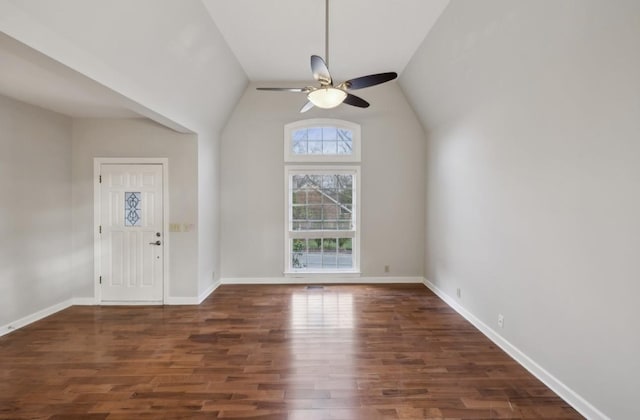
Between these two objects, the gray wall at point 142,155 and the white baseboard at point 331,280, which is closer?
the gray wall at point 142,155

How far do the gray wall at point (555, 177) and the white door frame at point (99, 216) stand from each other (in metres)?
4.01

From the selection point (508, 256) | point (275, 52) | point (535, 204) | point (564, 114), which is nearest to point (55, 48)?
point (275, 52)

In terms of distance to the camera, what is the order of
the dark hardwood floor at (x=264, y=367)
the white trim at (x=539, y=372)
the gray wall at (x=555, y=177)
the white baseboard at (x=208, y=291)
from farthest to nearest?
the white baseboard at (x=208, y=291)
the dark hardwood floor at (x=264, y=367)
the white trim at (x=539, y=372)
the gray wall at (x=555, y=177)

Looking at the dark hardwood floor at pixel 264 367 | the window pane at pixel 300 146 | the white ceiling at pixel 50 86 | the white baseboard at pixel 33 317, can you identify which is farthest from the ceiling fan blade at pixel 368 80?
the white baseboard at pixel 33 317

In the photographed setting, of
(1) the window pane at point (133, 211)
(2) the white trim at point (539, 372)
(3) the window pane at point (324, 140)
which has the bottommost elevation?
(2) the white trim at point (539, 372)

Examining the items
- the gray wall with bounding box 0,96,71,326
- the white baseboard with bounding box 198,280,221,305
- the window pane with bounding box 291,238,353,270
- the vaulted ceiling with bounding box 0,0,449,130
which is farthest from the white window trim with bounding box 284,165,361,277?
the gray wall with bounding box 0,96,71,326

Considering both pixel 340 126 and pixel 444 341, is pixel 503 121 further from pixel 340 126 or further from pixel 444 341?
pixel 340 126

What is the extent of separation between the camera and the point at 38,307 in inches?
155

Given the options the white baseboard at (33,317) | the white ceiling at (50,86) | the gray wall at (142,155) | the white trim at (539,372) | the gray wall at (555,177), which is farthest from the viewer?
the gray wall at (142,155)

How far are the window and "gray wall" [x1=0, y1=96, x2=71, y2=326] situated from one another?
325cm

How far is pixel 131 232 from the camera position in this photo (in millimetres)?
4445

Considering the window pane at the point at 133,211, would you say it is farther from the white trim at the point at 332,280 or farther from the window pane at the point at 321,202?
the window pane at the point at 321,202

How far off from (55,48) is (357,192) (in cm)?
432

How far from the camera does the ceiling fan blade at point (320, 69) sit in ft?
7.79
